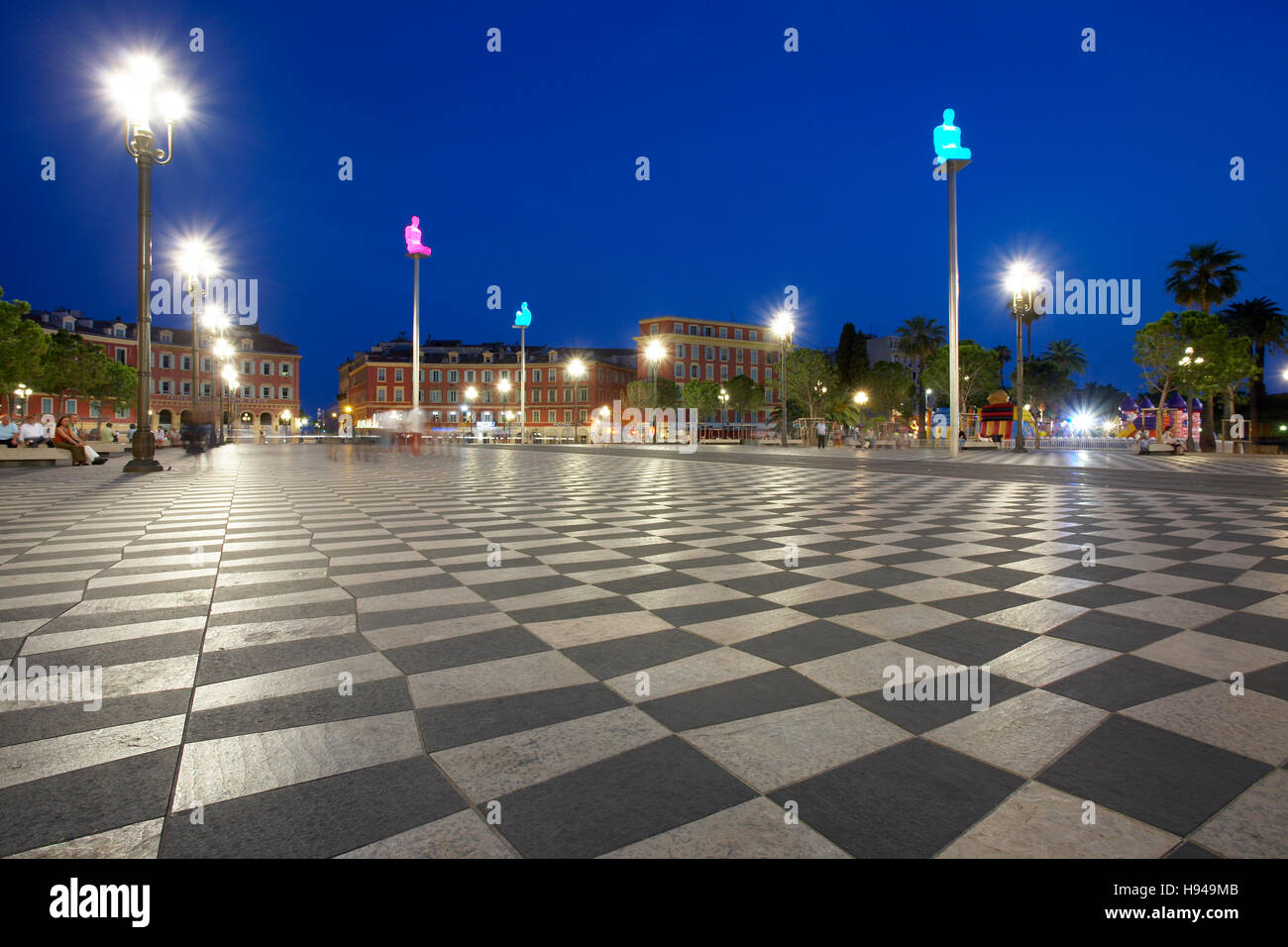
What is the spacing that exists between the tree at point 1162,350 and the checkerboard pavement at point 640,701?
36237 mm

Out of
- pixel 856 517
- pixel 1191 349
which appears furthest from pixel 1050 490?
pixel 1191 349

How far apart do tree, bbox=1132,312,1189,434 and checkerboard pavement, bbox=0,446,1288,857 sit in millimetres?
36237

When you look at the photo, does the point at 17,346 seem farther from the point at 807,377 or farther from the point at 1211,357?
the point at 1211,357

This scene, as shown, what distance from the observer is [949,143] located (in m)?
21.6

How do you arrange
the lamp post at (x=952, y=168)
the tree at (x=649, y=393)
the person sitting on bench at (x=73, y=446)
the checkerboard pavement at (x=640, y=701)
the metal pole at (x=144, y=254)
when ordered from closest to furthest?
the checkerboard pavement at (x=640, y=701) < the metal pole at (x=144, y=254) < the person sitting on bench at (x=73, y=446) < the lamp post at (x=952, y=168) < the tree at (x=649, y=393)

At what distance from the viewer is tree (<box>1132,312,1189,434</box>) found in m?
35.7

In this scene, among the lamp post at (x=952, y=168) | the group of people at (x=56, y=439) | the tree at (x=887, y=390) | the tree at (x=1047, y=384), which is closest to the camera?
the group of people at (x=56, y=439)

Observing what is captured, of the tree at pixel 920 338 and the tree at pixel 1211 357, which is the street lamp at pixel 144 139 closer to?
the tree at pixel 1211 357

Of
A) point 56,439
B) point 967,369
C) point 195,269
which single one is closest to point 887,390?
point 967,369

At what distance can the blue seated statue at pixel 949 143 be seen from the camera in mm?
21453

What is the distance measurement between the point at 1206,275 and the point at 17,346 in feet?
211

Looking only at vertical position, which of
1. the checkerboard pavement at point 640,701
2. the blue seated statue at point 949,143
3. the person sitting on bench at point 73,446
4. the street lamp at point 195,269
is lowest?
the checkerboard pavement at point 640,701

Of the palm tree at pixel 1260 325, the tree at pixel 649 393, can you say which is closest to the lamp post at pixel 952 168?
the palm tree at pixel 1260 325
